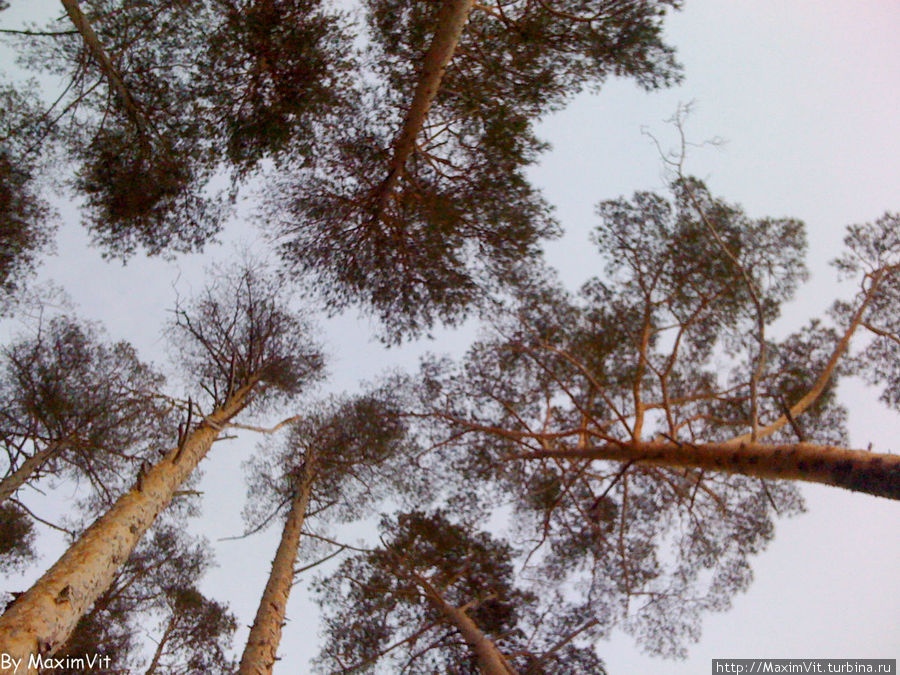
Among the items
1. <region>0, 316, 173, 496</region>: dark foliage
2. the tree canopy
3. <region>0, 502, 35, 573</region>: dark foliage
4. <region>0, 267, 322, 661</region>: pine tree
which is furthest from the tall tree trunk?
<region>0, 502, 35, 573</region>: dark foliage

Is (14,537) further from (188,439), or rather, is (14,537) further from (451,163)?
(451,163)

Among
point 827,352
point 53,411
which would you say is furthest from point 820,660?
point 53,411

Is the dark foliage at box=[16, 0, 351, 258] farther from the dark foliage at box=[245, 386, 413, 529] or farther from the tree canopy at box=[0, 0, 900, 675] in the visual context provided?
the dark foliage at box=[245, 386, 413, 529]

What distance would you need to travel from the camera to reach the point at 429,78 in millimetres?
5680

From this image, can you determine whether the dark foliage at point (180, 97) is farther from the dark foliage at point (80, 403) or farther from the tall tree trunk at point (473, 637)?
the tall tree trunk at point (473, 637)

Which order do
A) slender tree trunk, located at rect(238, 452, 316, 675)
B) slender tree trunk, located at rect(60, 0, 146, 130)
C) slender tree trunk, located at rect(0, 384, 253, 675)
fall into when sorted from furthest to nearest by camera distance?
slender tree trunk, located at rect(238, 452, 316, 675) < slender tree trunk, located at rect(60, 0, 146, 130) < slender tree trunk, located at rect(0, 384, 253, 675)

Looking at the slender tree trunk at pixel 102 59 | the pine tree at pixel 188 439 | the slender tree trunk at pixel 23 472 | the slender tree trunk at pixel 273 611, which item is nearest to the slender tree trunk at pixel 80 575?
the pine tree at pixel 188 439

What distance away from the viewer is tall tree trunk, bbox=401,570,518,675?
572 centimetres

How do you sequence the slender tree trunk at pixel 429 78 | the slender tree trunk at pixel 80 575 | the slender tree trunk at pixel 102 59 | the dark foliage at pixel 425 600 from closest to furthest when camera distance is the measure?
the slender tree trunk at pixel 80 575, the slender tree trunk at pixel 102 59, the slender tree trunk at pixel 429 78, the dark foliage at pixel 425 600

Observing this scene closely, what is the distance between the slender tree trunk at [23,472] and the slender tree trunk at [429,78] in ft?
20.3

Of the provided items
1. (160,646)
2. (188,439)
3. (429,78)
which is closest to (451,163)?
(429,78)

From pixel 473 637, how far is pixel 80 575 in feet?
13.4

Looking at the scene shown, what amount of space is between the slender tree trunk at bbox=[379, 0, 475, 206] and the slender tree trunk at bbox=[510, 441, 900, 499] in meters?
3.77

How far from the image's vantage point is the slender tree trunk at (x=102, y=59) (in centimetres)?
513
